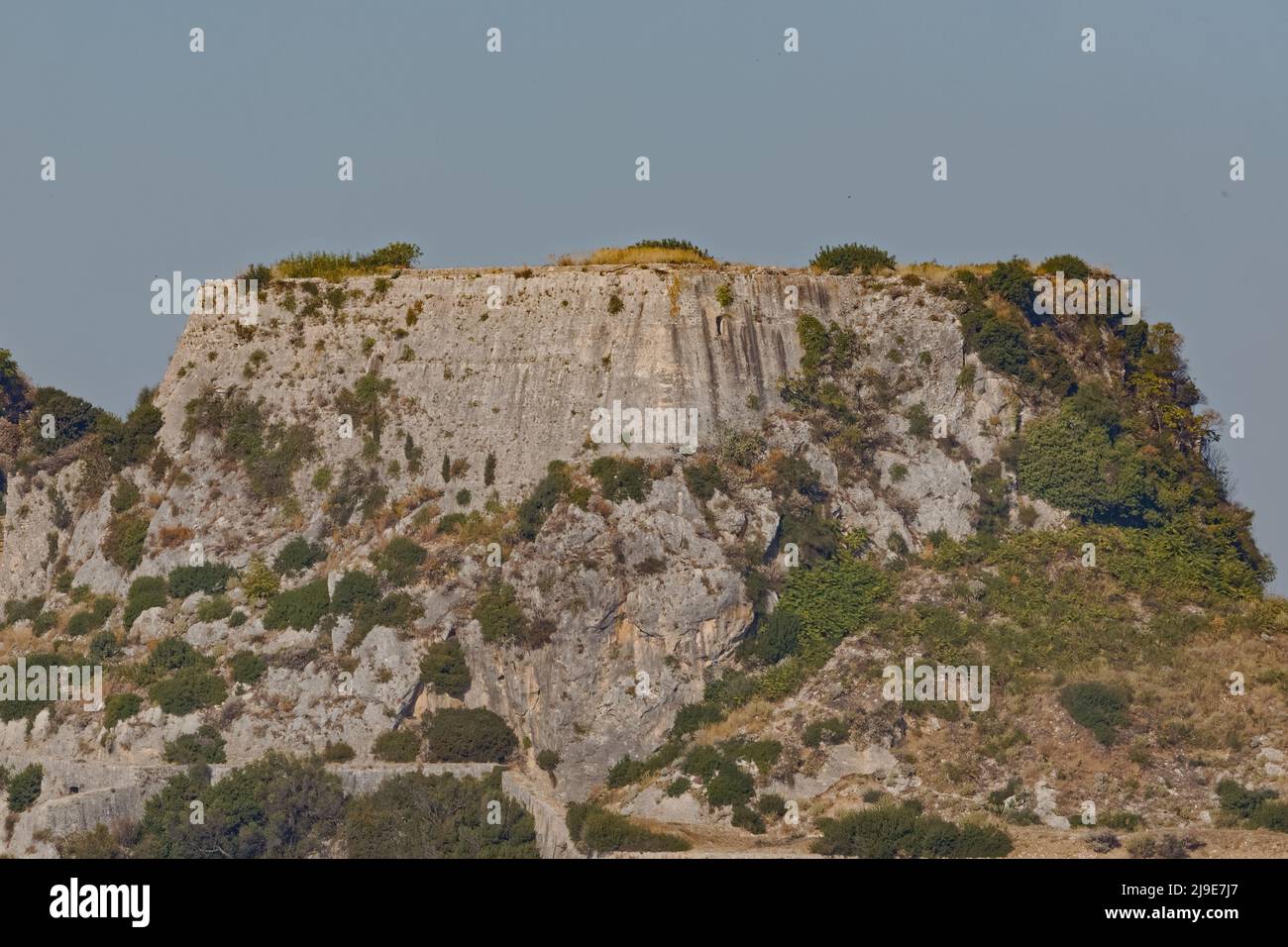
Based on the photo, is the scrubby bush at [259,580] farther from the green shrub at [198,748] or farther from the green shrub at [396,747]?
the green shrub at [396,747]

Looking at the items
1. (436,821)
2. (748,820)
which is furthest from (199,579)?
(748,820)

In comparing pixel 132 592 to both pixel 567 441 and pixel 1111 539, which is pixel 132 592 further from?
pixel 1111 539

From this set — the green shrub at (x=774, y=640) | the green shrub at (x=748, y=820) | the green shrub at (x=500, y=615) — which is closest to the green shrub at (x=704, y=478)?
the green shrub at (x=774, y=640)

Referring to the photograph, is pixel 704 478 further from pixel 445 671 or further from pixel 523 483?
pixel 445 671
